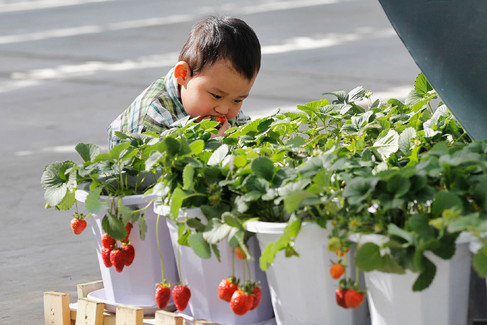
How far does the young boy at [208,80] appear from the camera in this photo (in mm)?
2221

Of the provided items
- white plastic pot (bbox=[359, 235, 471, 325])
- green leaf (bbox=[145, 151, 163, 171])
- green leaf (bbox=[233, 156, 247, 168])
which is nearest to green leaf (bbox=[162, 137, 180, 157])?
green leaf (bbox=[145, 151, 163, 171])

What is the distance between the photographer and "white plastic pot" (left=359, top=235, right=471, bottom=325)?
130 cm

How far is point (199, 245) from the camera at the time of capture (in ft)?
4.80

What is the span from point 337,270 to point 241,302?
0.64 ft

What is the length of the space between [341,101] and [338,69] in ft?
13.9

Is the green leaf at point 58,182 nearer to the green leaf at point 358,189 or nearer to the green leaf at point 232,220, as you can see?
the green leaf at point 232,220

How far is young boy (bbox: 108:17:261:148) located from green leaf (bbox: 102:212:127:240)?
581mm

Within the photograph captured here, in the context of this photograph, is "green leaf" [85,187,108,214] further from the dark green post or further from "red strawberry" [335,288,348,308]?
the dark green post

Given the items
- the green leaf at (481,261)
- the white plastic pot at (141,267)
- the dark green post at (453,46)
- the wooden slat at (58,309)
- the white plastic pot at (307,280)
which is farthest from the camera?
the wooden slat at (58,309)

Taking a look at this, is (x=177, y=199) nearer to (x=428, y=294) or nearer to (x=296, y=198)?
(x=296, y=198)

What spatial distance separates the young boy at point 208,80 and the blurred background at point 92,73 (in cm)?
74

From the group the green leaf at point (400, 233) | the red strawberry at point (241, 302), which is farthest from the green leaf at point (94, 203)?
the green leaf at point (400, 233)

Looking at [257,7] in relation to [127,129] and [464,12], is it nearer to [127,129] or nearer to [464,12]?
[127,129]

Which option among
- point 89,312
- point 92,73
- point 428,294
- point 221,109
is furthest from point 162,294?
point 92,73
